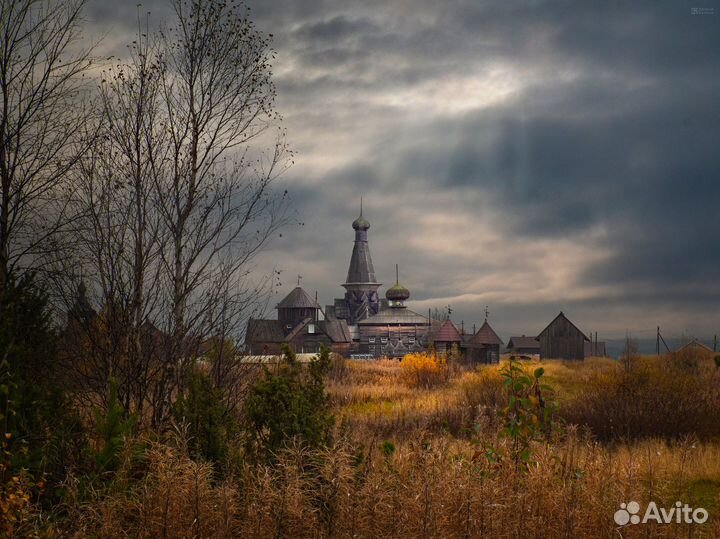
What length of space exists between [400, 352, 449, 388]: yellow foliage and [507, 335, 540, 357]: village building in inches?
1039

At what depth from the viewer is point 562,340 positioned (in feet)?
147

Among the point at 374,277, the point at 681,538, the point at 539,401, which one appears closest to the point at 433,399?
the point at 539,401

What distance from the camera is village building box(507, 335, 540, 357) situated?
52250 millimetres

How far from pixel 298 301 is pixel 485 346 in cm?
1749

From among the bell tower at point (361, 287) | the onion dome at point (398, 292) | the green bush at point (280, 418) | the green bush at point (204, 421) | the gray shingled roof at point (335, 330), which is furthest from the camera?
the bell tower at point (361, 287)

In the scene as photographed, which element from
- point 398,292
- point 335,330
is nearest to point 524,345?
point 398,292

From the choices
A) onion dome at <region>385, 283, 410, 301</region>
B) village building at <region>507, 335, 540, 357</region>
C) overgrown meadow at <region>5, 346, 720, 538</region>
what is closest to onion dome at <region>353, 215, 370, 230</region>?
onion dome at <region>385, 283, 410, 301</region>

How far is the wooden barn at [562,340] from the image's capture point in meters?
44.5

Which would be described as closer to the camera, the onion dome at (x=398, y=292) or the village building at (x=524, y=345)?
the village building at (x=524, y=345)

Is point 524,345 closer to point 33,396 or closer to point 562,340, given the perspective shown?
point 562,340

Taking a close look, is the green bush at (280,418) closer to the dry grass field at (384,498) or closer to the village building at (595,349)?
the dry grass field at (384,498)

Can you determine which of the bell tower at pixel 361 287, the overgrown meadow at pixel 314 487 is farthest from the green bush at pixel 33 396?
the bell tower at pixel 361 287

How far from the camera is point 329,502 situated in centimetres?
584

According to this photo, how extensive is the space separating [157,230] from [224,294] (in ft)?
3.70
